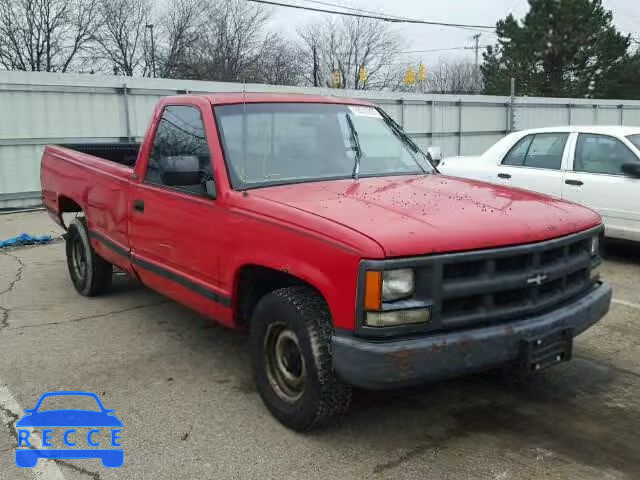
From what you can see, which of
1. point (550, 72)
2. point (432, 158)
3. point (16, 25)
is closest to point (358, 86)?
point (550, 72)

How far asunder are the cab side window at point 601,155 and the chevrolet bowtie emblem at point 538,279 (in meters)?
4.61

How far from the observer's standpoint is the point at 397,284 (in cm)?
284

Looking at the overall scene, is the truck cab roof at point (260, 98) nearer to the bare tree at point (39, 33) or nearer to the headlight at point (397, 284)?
the headlight at point (397, 284)

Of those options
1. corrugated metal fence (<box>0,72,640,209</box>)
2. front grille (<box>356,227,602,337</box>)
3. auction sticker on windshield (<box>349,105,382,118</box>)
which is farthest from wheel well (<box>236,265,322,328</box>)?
corrugated metal fence (<box>0,72,640,209</box>)

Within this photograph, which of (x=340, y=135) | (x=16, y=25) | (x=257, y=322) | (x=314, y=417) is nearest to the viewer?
(x=314, y=417)

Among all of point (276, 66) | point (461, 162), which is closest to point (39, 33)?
point (276, 66)

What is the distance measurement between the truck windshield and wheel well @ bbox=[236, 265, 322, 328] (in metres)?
0.52

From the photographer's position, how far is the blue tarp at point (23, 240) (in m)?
8.75

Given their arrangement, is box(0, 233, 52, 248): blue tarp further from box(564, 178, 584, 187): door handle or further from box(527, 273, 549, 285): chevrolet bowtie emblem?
box(527, 273, 549, 285): chevrolet bowtie emblem

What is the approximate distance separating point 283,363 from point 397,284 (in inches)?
37.6

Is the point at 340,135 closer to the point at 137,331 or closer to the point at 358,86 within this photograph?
the point at 137,331

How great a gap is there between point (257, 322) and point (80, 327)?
2434mm

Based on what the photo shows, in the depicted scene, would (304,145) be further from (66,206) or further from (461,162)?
(461,162)

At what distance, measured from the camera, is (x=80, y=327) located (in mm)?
5270
